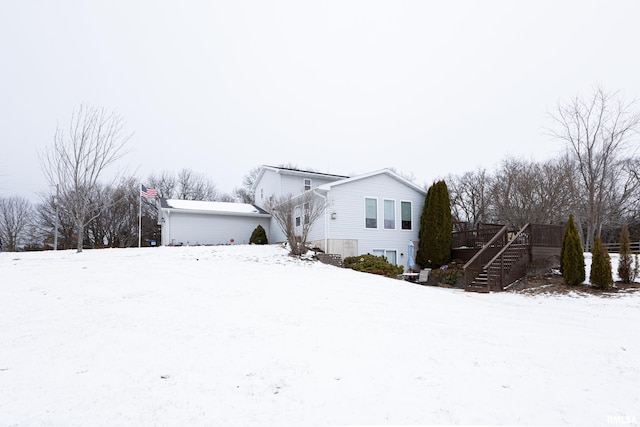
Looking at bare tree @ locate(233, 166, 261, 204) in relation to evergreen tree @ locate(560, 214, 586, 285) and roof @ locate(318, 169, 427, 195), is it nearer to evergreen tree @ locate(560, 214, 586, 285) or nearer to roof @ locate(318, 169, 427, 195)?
roof @ locate(318, 169, 427, 195)

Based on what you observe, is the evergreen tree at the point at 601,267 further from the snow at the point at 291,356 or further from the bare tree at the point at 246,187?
the bare tree at the point at 246,187

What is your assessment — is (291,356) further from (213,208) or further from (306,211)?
(213,208)

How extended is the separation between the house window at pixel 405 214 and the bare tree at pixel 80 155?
1375 cm

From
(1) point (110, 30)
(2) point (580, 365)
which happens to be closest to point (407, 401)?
(2) point (580, 365)

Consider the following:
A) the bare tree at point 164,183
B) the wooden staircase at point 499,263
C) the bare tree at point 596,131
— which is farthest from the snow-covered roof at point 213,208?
A: the bare tree at point 164,183

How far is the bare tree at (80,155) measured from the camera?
14617 mm

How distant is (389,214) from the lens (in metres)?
18.3

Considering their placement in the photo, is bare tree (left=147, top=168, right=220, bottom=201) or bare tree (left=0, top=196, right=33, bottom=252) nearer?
bare tree (left=0, top=196, right=33, bottom=252)

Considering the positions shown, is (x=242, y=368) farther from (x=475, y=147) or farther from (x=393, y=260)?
(x=475, y=147)

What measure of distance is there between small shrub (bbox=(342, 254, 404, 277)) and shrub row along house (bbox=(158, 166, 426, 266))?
1.51 m

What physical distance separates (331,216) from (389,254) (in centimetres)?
383

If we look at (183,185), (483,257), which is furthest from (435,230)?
(183,185)

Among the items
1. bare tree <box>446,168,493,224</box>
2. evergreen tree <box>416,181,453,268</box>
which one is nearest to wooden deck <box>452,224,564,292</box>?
evergreen tree <box>416,181,453,268</box>

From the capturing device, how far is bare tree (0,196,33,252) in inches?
1650
